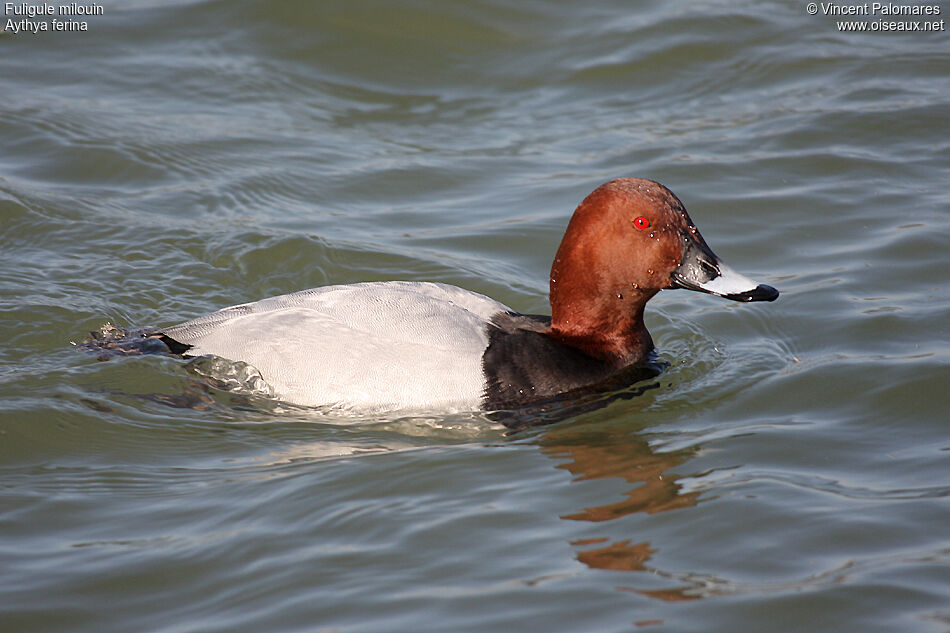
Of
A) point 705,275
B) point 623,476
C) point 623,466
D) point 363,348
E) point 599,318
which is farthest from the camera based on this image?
point 599,318

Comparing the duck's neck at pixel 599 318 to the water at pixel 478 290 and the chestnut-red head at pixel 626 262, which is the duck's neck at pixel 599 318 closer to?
the chestnut-red head at pixel 626 262

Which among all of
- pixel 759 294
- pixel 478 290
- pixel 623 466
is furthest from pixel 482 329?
pixel 478 290

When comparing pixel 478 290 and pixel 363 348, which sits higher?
pixel 363 348

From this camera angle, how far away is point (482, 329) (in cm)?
529

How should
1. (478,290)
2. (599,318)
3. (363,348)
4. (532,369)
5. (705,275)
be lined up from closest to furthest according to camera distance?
(363,348)
(532,369)
(705,275)
(599,318)
(478,290)

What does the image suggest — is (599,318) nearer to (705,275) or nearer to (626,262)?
(626,262)

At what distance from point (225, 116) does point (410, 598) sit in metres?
6.54

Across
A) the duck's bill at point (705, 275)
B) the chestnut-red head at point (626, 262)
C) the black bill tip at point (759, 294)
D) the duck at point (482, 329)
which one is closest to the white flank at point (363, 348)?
the duck at point (482, 329)

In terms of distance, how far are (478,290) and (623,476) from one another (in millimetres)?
2666

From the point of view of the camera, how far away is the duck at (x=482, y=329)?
16.6 feet

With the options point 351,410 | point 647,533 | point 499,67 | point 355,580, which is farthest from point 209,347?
point 499,67

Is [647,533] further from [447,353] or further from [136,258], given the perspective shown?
[136,258]

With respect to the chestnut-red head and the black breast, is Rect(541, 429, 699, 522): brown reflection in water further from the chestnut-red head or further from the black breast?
the chestnut-red head

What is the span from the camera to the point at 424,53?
34.6ft
